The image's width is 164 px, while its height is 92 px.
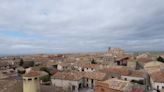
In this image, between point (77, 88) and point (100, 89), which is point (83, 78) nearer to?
point (77, 88)

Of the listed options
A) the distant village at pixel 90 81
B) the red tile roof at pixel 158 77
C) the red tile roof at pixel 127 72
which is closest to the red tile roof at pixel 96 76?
the distant village at pixel 90 81

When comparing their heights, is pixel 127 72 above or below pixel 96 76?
above

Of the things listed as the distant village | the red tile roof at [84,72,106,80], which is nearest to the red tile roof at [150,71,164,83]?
the distant village

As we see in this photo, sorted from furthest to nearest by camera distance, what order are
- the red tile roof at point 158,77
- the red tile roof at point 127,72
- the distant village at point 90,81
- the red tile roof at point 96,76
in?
the red tile roof at point 127,72 < the red tile roof at point 96,76 < the red tile roof at point 158,77 < the distant village at point 90,81

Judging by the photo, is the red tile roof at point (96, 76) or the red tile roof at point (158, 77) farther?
the red tile roof at point (96, 76)

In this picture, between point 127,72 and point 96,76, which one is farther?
point 127,72

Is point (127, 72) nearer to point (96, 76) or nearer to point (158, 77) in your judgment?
point (96, 76)

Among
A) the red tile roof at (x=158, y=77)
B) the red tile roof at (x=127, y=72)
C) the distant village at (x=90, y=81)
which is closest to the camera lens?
the distant village at (x=90, y=81)

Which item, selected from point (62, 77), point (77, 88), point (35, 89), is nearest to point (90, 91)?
point (77, 88)

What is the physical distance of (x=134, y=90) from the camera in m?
28.4

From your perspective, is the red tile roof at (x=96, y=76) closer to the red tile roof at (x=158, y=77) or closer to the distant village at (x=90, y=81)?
the distant village at (x=90, y=81)

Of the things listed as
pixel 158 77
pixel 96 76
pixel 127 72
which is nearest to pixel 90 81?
pixel 96 76

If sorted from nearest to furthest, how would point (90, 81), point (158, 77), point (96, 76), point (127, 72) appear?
point (158, 77) → point (96, 76) → point (90, 81) → point (127, 72)

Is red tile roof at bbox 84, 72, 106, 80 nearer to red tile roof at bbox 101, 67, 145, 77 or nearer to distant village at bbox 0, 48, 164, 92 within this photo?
distant village at bbox 0, 48, 164, 92
